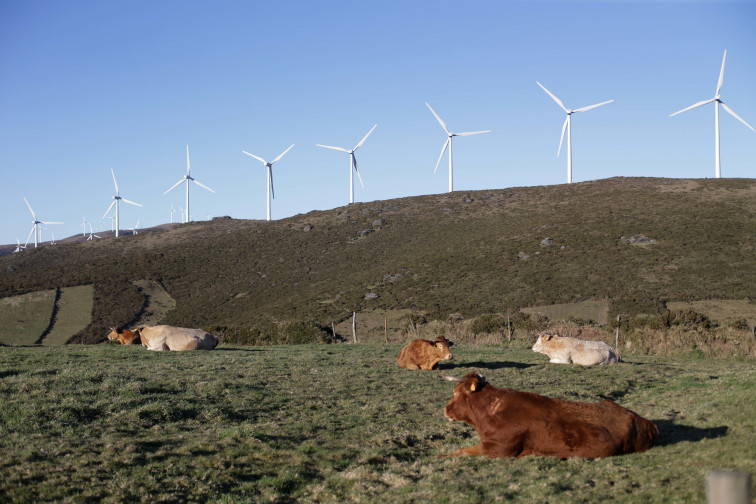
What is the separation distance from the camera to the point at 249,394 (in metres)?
10.9

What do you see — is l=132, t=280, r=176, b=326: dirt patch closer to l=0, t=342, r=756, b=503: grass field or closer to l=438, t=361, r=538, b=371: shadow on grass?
l=0, t=342, r=756, b=503: grass field

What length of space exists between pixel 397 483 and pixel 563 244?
166 ft

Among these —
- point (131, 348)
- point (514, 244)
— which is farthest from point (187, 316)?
point (131, 348)

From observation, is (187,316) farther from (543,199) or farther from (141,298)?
(543,199)

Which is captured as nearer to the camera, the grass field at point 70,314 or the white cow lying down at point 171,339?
the white cow lying down at point 171,339

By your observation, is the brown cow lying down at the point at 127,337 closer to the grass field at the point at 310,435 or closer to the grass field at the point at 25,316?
the grass field at the point at 310,435

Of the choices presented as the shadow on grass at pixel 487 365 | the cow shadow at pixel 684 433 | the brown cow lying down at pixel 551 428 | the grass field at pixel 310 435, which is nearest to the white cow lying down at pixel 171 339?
the grass field at pixel 310 435

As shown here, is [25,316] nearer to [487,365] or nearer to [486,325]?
[486,325]

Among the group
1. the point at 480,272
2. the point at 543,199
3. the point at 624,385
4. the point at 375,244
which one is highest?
the point at 543,199

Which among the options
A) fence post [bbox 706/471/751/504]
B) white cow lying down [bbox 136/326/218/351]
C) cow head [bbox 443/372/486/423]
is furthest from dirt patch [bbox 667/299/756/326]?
fence post [bbox 706/471/751/504]

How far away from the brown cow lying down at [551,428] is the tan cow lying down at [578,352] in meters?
8.59

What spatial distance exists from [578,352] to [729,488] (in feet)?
45.6

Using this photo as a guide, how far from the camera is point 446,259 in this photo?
55875 millimetres

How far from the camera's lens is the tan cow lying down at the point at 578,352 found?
15883 millimetres
